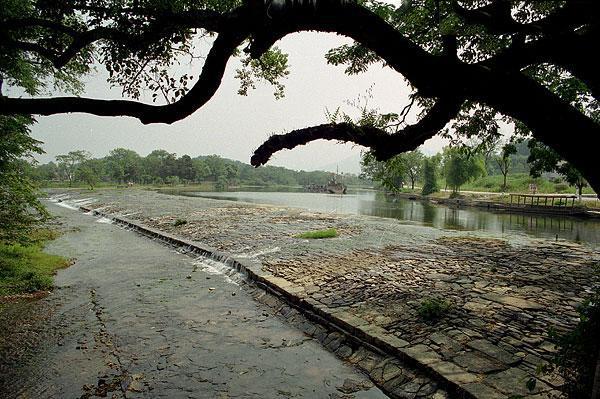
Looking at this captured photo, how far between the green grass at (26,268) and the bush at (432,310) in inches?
352

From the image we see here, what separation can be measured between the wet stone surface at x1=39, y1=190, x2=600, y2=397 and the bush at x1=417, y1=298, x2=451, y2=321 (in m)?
0.13

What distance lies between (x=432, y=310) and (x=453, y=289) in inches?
70.9

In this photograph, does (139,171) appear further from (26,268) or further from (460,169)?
(26,268)

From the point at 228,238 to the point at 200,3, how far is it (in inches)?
408

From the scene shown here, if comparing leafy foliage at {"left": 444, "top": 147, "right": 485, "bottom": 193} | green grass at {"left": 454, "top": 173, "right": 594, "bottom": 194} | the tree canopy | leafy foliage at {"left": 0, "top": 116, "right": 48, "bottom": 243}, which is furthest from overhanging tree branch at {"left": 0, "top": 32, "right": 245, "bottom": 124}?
green grass at {"left": 454, "top": 173, "right": 594, "bottom": 194}

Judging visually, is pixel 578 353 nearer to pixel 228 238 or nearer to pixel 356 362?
pixel 356 362

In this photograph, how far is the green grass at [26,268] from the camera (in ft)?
29.1

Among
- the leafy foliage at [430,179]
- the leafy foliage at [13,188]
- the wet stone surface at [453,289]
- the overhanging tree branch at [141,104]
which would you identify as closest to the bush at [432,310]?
the wet stone surface at [453,289]

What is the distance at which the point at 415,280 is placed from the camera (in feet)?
27.7

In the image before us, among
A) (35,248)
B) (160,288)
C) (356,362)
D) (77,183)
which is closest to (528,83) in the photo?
(356,362)

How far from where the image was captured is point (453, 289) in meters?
7.67

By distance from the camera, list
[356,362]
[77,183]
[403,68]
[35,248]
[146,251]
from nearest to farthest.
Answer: [403,68]
[356,362]
[35,248]
[146,251]
[77,183]

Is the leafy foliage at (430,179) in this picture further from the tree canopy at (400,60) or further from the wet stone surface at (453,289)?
the tree canopy at (400,60)

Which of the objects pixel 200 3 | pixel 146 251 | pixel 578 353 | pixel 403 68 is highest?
pixel 200 3
